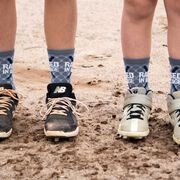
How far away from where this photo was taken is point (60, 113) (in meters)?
2.36

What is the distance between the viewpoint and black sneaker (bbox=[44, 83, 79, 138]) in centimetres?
229

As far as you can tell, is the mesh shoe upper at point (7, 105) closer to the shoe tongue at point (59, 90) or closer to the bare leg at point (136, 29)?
the shoe tongue at point (59, 90)

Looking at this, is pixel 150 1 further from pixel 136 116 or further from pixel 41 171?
pixel 41 171

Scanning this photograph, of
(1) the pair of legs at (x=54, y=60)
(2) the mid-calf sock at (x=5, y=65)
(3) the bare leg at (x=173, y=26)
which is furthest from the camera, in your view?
(2) the mid-calf sock at (x=5, y=65)

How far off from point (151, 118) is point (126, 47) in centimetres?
42

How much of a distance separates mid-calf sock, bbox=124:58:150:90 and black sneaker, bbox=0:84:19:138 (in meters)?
0.60

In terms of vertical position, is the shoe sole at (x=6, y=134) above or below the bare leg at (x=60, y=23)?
below

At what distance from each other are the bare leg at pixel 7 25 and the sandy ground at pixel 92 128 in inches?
15.7

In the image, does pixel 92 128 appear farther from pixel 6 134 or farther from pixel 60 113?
pixel 6 134

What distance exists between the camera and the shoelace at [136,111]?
2.34 metres

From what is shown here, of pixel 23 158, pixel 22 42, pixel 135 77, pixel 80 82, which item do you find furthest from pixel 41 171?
pixel 22 42

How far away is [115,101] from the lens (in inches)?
113

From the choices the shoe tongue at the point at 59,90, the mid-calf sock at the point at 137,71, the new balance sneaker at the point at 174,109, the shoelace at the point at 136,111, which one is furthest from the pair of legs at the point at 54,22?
the new balance sneaker at the point at 174,109

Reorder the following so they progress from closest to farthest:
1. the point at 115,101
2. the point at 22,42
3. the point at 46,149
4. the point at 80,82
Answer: the point at 46,149, the point at 115,101, the point at 80,82, the point at 22,42
